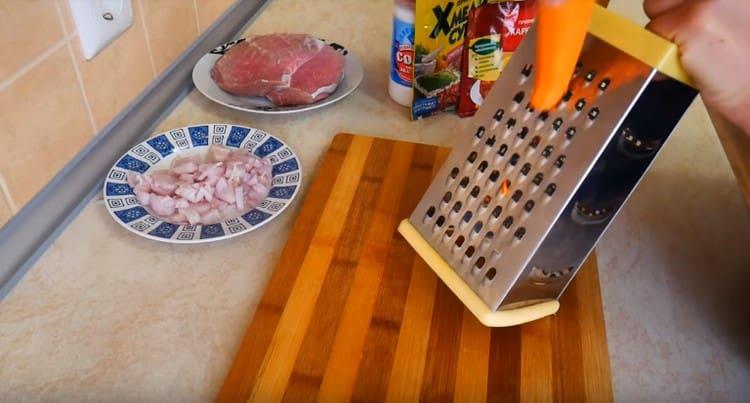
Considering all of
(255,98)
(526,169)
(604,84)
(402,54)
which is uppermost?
(604,84)

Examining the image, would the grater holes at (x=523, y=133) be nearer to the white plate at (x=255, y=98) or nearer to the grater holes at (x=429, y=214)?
the grater holes at (x=429, y=214)

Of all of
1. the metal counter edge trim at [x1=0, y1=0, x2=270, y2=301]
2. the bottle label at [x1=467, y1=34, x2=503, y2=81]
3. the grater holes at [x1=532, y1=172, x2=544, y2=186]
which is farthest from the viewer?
the bottle label at [x1=467, y1=34, x2=503, y2=81]

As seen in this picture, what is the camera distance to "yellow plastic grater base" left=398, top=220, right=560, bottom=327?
63 cm

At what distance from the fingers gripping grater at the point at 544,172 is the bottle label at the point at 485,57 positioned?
25cm

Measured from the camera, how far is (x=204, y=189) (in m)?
0.76

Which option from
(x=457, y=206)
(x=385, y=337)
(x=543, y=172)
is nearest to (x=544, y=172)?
(x=543, y=172)

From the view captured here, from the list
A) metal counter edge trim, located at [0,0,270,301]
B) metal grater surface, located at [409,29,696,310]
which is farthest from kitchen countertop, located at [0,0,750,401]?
metal grater surface, located at [409,29,696,310]

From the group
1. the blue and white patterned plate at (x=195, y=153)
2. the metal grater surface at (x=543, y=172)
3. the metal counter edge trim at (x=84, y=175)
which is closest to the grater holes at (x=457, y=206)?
the metal grater surface at (x=543, y=172)

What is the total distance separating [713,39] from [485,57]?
414mm

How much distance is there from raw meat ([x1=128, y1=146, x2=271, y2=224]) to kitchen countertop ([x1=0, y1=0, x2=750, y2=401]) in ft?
0.13

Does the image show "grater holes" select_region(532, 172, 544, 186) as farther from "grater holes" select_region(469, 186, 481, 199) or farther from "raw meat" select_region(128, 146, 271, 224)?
"raw meat" select_region(128, 146, 271, 224)

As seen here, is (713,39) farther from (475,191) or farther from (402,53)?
(402,53)

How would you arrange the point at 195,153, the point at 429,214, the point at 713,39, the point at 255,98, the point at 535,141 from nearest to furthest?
1. the point at 713,39
2. the point at 535,141
3. the point at 429,214
4. the point at 195,153
5. the point at 255,98

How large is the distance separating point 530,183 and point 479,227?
0.07 meters
